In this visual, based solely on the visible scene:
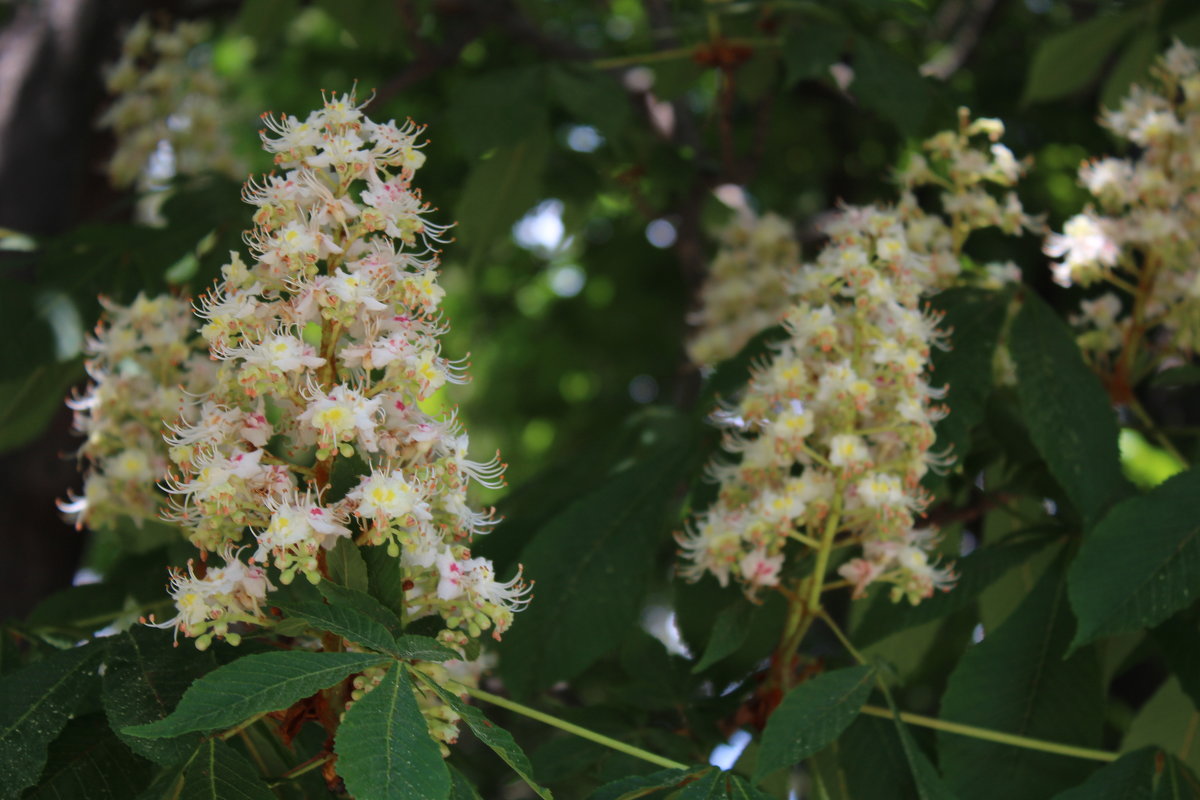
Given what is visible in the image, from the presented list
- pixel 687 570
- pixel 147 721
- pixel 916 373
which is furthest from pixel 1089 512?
pixel 147 721

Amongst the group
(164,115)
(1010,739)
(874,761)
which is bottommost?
(164,115)

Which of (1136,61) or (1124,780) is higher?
(1136,61)

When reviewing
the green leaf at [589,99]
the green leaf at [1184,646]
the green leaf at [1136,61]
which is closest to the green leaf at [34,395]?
the green leaf at [589,99]

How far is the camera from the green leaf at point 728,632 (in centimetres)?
174

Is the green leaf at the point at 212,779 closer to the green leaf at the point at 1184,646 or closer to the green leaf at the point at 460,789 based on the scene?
the green leaf at the point at 460,789

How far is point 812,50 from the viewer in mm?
2631

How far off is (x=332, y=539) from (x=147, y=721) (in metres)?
0.28

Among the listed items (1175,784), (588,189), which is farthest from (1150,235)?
(588,189)

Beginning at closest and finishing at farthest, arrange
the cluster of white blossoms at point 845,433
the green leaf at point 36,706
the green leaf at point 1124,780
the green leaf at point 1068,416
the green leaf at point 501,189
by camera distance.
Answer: the green leaf at point 36,706
the green leaf at point 1124,780
the cluster of white blossoms at point 845,433
the green leaf at point 1068,416
the green leaf at point 501,189

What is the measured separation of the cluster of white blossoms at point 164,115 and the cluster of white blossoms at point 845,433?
2.37 m

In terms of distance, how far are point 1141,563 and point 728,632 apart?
609 mm

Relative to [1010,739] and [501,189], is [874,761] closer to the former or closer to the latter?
[1010,739]

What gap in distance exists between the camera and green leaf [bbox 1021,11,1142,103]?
130 inches

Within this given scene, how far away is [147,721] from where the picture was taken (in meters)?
1.32
